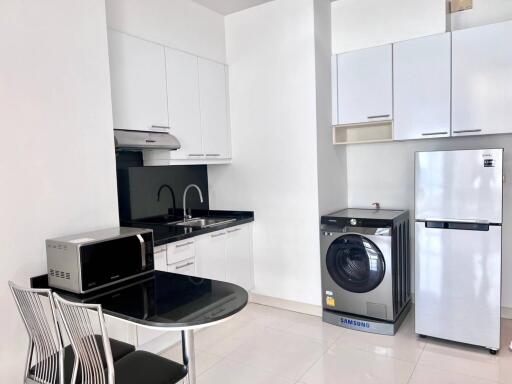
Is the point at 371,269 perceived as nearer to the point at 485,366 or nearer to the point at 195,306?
the point at 485,366

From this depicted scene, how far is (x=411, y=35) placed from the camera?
3.13 meters

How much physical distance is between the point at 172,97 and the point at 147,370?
2.14 meters

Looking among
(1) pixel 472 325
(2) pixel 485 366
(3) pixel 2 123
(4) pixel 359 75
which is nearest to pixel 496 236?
(1) pixel 472 325

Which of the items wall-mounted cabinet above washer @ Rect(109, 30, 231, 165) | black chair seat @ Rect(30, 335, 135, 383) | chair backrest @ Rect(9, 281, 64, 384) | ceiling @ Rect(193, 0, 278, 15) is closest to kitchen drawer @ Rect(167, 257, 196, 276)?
wall-mounted cabinet above washer @ Rect(109, 30, 231, 165)

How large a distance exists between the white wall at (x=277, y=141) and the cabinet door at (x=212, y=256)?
485mm

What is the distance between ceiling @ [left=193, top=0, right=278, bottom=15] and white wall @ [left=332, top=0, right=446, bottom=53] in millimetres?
718

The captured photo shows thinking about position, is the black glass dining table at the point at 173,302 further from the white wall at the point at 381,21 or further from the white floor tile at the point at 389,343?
the white wall at the point at 381,21

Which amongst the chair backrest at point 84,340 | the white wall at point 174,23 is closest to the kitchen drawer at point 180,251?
the chair backrest at point 84,340

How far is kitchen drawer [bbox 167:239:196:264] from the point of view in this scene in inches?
108

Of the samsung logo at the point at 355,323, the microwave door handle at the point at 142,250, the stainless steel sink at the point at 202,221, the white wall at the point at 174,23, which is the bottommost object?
the samsung logo at the point at 355,323

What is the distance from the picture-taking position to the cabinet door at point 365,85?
3213 mm

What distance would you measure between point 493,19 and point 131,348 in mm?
3540

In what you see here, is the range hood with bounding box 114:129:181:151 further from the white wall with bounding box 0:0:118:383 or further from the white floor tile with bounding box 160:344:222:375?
the white floor tile with bounding box 160:344:222:375

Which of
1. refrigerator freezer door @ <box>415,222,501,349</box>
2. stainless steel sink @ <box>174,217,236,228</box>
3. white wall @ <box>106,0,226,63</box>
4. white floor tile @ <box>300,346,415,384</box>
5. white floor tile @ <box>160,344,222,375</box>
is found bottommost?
white floor tile @ <box>300,346,415,384</box>
